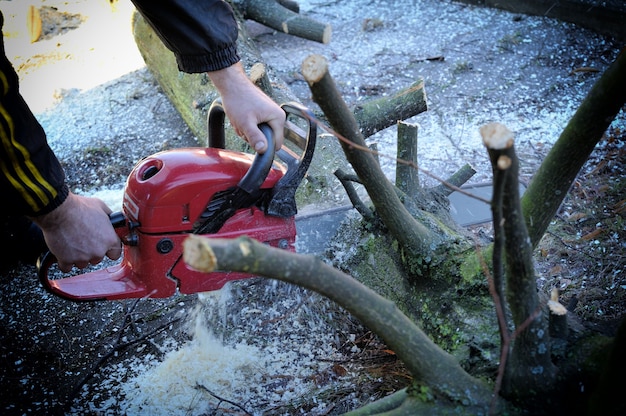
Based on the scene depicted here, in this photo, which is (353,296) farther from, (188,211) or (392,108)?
(392,108)

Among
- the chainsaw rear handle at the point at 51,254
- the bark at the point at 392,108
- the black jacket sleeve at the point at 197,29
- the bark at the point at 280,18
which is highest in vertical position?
the black jacket sleeve at the point at 197,29

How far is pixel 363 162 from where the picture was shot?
5.36ft

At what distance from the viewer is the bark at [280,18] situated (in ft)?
14.0

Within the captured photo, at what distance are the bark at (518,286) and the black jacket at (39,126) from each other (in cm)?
127

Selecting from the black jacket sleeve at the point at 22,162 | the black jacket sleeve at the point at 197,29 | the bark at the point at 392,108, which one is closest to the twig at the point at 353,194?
the black jacket sleeve at the point at 197,29

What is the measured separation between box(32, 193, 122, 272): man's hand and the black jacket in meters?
0.04

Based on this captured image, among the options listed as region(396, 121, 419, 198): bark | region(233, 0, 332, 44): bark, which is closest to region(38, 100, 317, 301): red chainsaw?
region(396, 121, 419, 198): bark

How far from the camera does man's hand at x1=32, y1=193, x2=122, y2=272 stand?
178 cm

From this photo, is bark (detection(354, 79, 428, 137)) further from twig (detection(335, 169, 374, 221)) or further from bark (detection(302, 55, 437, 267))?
bark (detection(302, 55, 437, 267))

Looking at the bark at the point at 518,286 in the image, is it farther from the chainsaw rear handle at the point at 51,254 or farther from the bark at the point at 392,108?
the bark at the point at 392,108

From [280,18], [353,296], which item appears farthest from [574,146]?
[280,18]

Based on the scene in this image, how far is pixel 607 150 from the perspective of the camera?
10.4ft

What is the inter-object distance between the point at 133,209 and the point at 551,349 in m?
1.39

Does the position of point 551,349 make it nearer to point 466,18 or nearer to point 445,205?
point 445,205
